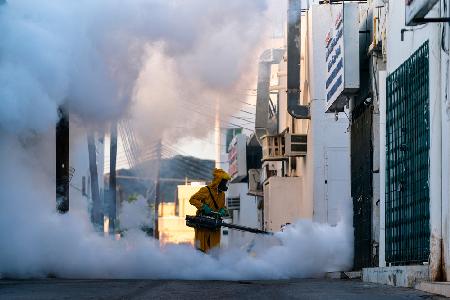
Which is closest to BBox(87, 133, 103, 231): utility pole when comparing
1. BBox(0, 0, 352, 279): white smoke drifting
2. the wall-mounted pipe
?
the wall-mounted pipe

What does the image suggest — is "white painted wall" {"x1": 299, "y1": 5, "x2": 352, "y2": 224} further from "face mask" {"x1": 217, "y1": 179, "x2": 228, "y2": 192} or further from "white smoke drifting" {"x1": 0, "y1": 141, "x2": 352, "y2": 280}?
"face mask" {"x1": 217, "y1": 179, "x2": 228, "y2": 192}

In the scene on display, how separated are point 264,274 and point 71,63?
16.1 ft

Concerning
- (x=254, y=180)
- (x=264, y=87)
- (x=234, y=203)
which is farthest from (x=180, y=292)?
(x=234, y=203)

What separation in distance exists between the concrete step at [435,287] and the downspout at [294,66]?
16069 millimetres

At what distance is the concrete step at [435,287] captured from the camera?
10.4 meters

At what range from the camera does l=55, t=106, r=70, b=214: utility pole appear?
17391 millimetres

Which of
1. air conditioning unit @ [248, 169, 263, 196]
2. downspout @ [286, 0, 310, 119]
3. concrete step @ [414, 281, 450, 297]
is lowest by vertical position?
concrete step @ [414, 281, 450, 297]

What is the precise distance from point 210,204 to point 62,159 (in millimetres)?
3234

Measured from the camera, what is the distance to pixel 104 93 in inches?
700

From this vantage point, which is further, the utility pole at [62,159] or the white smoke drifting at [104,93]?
the utility pole at [62,159]

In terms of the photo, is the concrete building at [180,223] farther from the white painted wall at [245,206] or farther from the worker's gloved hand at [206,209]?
the worker's gloved hand at [206,209]

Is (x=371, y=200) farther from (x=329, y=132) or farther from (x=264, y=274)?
(x=329, y=132)

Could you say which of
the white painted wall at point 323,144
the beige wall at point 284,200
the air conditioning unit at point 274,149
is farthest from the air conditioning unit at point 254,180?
the white painted wall at point 323,144

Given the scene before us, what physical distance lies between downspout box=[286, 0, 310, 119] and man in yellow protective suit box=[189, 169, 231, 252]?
28.8 ft
